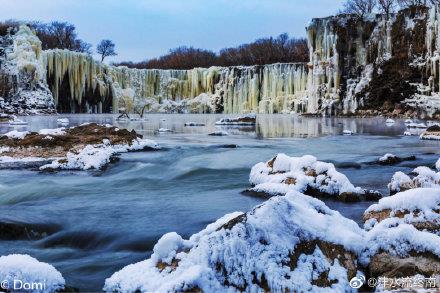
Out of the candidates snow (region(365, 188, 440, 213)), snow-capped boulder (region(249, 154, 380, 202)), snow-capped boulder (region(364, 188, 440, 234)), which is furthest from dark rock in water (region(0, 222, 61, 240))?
snow (region(365, 188, 440, 213))

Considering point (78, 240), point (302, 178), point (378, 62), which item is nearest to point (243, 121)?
point (378, 62)

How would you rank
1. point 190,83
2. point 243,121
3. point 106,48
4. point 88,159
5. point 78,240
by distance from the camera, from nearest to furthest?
point 78,240 → point 88,159 → point 243,121 → point 190,83 → point 106,48

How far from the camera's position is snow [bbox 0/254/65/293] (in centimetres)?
302

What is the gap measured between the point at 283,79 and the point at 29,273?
1959 inches

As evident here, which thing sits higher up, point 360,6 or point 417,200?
point 360,6

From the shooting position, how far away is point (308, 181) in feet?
21.5

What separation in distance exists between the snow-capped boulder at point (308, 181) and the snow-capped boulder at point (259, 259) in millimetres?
2685

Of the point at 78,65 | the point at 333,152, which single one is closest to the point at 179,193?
the point at 333,152

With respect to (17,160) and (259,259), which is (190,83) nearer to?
(17,160)

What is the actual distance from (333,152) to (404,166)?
A: 3179mm

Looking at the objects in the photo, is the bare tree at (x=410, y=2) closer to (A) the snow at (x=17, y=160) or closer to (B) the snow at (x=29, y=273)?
(A) the snow at (x=17, y=160)

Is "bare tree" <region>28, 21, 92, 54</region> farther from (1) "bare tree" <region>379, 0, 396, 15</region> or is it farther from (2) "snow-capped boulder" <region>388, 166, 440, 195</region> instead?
(2) "snow-capped boulder" <region>388, 166, 440, 195</region>

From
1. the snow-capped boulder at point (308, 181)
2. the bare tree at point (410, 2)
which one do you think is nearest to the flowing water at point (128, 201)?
the snow-capped boulder at point (308, 181)

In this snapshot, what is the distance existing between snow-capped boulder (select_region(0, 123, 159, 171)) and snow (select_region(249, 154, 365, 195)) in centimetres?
380
